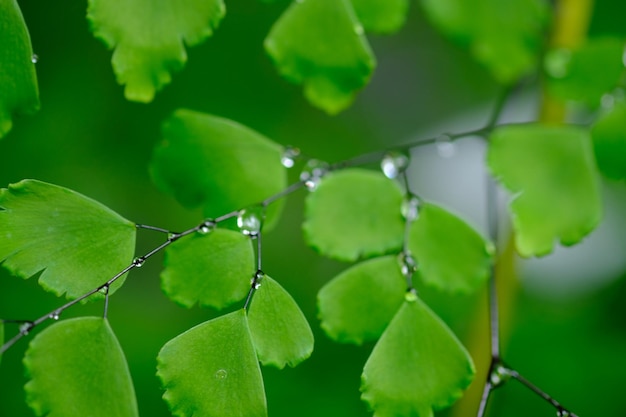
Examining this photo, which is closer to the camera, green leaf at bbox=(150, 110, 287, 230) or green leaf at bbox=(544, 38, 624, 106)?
green leaf at bbox=(150, 110, 287, 230)

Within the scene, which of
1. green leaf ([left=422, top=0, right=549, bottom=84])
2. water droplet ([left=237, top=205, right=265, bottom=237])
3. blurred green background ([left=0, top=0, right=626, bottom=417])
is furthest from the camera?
blurred green background ([left=0, top=0, right=626, bottom=417])

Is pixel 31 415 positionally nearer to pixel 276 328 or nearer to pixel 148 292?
pixel 148 292

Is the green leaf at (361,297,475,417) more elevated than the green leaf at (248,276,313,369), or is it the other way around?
the green leaf at (248,276,313,369)

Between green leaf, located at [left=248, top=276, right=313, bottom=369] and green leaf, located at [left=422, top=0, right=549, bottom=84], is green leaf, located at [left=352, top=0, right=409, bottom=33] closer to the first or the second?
green leaf, located at [left=422, top=0, right=549, bottom=84]

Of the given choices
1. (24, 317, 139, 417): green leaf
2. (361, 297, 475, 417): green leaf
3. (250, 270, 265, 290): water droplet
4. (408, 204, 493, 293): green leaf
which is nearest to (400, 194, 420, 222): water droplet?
(408, 204, 493, 293): green leaf

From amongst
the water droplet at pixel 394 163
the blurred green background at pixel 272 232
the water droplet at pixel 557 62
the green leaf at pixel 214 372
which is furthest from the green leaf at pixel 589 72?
the green leaf at pixel 214 372

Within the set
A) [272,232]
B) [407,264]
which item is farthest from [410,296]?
[272,232]

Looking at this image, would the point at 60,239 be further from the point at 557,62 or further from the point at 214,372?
the point at 557,62
